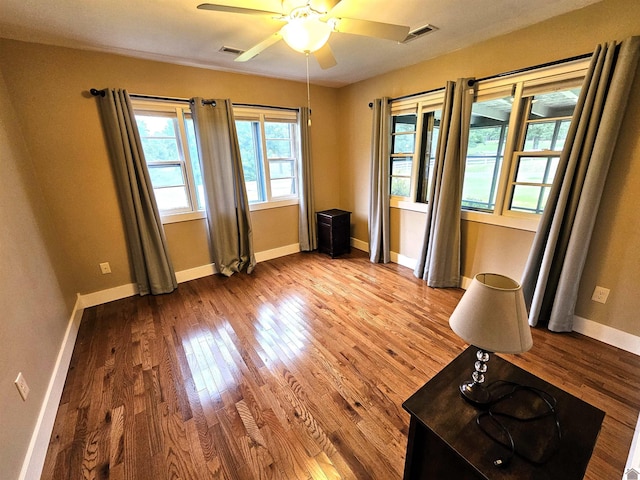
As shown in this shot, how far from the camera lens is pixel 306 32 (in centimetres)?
154

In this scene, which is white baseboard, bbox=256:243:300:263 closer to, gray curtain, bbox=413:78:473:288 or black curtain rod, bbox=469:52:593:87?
Answer: gray curtain, bbox=413:78:473:288

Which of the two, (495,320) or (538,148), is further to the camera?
(538,148)

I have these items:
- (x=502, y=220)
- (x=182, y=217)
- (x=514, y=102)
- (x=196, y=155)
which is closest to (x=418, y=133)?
(x=514, y=102)

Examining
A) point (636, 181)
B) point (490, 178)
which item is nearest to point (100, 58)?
point (490, 178)

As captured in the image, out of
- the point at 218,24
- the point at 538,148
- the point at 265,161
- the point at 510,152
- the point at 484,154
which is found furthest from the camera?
the point at 265,161

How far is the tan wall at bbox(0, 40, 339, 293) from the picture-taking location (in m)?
2.30

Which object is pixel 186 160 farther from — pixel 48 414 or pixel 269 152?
pixel 48 414

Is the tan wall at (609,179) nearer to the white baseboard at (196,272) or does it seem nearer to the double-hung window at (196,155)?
the double-hung window at (196,155)

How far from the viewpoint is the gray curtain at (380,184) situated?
3.37 metres

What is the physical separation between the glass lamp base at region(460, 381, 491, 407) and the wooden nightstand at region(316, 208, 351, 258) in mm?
3042

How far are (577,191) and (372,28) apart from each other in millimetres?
1858

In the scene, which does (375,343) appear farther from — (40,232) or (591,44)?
(40,232)

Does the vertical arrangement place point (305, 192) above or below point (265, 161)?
below

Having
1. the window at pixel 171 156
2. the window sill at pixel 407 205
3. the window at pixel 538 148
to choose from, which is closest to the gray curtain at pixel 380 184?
the window sill at pixel 407 205
